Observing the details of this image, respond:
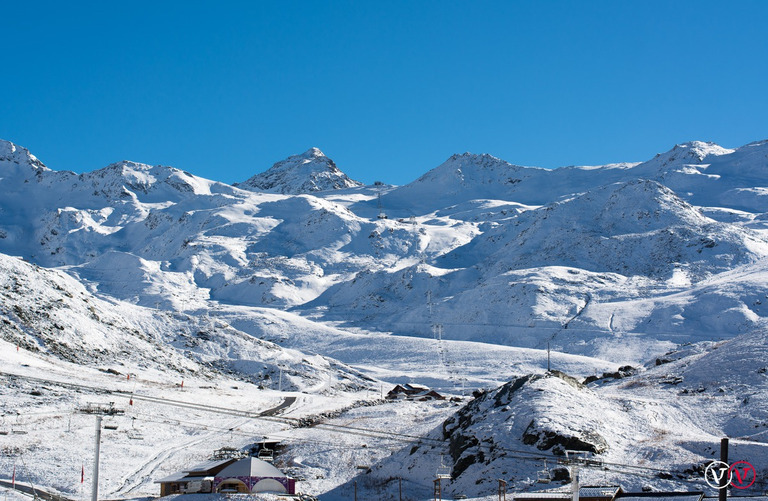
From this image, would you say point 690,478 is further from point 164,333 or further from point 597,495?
point 164,333

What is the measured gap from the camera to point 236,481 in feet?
158

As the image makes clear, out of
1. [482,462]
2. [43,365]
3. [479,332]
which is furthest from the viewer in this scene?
[479,332]

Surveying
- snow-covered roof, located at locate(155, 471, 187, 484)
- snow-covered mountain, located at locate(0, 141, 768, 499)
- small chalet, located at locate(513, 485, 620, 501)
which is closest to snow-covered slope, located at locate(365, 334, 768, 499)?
snow-covered mountain, located at locate(0, 141, 768, 499)

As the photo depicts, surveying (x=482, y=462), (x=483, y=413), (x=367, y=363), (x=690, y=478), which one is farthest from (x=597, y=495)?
(x=367, y=363)

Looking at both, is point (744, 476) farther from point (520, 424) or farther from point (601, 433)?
point (520, 424)

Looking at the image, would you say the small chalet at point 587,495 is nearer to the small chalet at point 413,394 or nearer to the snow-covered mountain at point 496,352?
the snow-covered mountain at point 496,352

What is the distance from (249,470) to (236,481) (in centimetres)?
92

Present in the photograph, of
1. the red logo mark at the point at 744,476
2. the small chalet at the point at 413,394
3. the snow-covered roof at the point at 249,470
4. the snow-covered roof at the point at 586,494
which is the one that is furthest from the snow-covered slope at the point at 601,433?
the small chalet at the point at 413,394

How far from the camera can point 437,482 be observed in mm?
52156

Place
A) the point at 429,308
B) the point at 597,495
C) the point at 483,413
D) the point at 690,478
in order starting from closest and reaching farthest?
the point at 597,495
the point at 690,478
the point at 483,413
the point at 429,308

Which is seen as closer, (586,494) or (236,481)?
(586,494)

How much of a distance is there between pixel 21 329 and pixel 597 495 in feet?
275

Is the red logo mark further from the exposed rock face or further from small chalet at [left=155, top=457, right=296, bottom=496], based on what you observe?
small chalet at [left=155, top=457, right=296, bottom=496]

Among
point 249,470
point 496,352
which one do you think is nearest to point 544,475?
point 249,470
